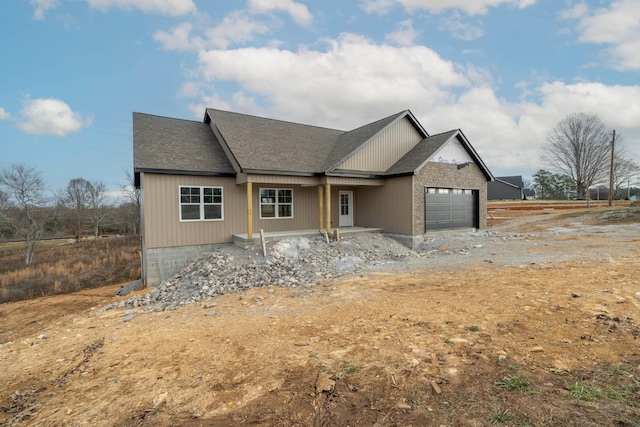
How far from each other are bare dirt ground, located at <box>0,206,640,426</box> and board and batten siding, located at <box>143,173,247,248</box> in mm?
4450

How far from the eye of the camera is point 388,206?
14.9 metres

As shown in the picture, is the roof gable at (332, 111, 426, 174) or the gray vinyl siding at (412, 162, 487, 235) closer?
the gray vinyl siding at (412, 162, 487, 235)

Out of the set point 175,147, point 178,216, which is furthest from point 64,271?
point 175,147

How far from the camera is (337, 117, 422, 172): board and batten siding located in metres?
14.3

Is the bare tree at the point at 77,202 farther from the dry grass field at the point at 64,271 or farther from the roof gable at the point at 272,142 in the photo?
the roof gable at the point at 272,142

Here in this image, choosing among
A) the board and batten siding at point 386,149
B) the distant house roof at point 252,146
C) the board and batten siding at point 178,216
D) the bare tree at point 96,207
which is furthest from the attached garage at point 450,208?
the bare tree at point 96,207

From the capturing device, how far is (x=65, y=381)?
13.5 ft

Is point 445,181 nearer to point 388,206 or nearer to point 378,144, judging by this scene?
point 388,206

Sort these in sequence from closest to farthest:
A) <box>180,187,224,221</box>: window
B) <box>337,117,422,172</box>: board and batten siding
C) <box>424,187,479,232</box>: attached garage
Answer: <box>180,187,224,221</box>: window < <box>337,117,422,172</box>: board and batten siding < <box>424,187,479,232</box>: attached garage

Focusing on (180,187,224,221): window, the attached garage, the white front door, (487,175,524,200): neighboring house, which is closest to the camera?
(180,187,224,221): window

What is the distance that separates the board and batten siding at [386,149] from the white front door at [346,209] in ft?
7.49

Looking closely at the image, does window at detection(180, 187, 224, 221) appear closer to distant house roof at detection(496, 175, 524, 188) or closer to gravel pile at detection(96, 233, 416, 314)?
gravel pile at detection(96, 233, 416, 314)

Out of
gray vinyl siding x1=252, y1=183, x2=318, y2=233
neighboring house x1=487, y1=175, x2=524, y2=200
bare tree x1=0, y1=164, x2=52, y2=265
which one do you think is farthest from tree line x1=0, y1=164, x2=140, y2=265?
neighboring house x1=487, y1=175, x2=524, y2=200

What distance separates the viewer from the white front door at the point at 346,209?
16.2 meters
